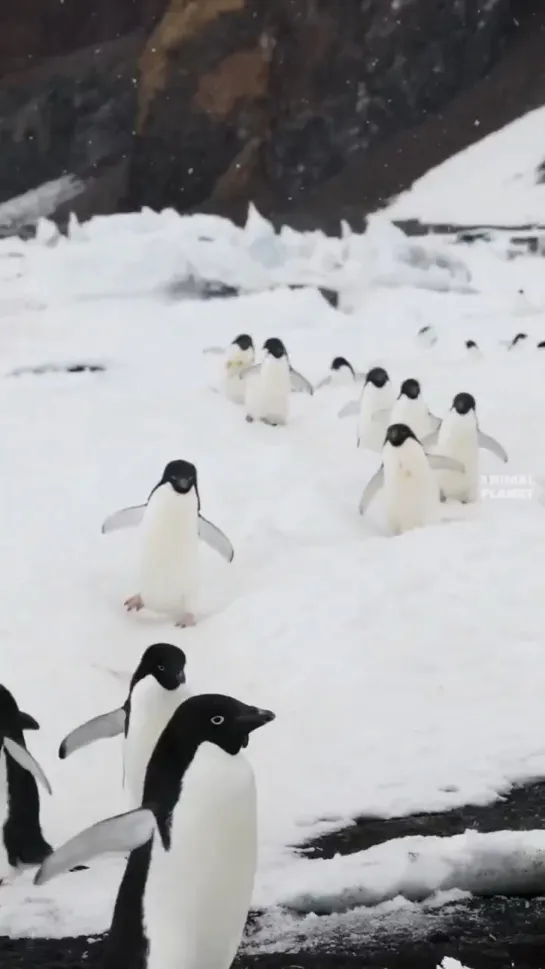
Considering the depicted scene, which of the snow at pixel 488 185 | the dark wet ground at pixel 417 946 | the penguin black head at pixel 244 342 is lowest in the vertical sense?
the dark wet ground at pixel 417 946

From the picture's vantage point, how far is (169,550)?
5.07 ft

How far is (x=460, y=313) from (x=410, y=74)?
10.5 feet

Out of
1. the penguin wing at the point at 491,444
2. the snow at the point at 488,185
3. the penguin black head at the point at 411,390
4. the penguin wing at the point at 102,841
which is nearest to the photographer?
the penguin wing at the point at 102,841

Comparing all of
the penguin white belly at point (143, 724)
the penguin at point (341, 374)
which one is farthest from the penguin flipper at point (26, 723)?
the penguin at point (341, 374)

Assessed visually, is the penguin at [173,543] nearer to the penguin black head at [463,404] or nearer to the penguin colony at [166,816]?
the penguin colony at [166,816]

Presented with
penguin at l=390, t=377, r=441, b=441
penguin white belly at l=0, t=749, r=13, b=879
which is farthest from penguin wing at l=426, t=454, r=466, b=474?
penguin white belly at l=0, t=749, r=13, b=879

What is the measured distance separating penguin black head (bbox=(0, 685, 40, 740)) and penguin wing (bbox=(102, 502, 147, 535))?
0.67m

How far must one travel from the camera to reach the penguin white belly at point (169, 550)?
4.95 ft

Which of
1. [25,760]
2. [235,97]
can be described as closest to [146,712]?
[25,760]

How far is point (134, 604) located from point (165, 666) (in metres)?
0.53

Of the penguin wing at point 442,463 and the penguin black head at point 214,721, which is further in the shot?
the penguin wing at point 442,463

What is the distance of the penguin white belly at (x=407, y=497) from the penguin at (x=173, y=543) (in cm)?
48

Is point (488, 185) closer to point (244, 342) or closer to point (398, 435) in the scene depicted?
point (244, 342)

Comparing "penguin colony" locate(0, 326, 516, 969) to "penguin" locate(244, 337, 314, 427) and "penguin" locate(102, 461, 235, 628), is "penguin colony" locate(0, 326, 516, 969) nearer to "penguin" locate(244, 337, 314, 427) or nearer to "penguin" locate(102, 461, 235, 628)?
"penguin" locate(102, 461, 235, 628)
